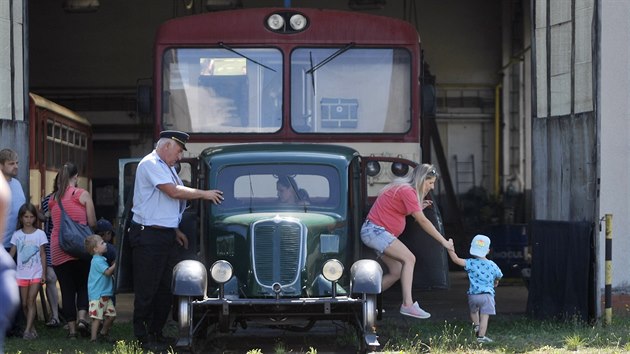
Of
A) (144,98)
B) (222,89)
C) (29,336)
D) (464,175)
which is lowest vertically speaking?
(29,336)

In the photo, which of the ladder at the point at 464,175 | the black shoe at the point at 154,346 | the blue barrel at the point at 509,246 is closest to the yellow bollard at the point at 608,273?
the black shoe at the point at 154,346

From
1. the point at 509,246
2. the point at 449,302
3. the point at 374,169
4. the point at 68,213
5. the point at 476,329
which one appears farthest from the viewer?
the point at 509,246

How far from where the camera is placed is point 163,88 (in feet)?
45.0

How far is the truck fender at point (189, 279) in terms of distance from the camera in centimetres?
961

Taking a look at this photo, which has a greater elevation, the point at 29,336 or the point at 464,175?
the point at 464,175

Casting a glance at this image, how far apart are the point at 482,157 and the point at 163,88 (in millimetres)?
13731

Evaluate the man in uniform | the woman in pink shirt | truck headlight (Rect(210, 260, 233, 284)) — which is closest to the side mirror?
the man in uniform

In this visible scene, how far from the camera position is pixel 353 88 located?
13820mm

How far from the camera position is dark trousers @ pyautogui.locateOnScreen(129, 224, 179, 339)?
10.4 m

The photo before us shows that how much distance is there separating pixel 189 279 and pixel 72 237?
2144mm

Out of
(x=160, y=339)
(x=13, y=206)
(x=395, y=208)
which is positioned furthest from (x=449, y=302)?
(x=13, y=206)

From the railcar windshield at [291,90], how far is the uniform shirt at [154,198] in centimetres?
315

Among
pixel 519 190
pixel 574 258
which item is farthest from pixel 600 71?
pixel 519 190

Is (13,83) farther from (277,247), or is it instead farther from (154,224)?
(277,247)
